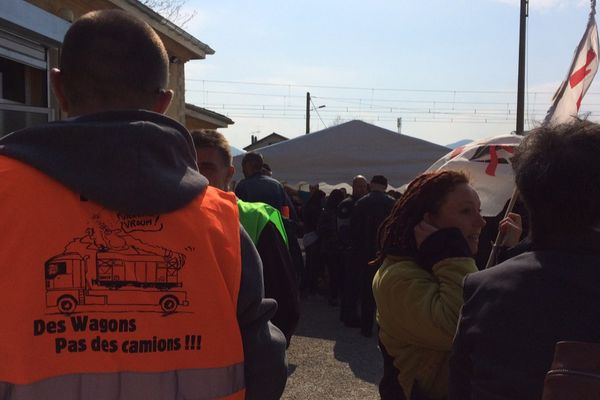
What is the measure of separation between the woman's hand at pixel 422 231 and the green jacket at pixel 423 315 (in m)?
0.09

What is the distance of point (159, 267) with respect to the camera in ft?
4.06

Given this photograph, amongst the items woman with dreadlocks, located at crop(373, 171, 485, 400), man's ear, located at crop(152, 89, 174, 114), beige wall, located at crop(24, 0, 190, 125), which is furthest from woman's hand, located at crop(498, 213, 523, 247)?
beige wall, located at crop(24, 0, 190, 125)

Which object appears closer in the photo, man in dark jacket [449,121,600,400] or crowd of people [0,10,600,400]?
crowd of people [0,10,600,400]

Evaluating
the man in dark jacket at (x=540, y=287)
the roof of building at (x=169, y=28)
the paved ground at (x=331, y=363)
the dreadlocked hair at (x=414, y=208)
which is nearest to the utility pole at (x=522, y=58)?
the roof of building at (x=169, y=28)

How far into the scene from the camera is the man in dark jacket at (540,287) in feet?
4.46

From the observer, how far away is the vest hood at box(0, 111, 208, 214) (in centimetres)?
120

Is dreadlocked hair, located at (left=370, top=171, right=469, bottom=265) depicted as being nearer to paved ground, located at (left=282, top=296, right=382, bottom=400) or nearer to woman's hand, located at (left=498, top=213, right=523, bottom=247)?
woman's hand, located at (left=498, top=213, right=523, bottom=247)

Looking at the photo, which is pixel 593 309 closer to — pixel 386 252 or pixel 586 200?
pixel 586 200

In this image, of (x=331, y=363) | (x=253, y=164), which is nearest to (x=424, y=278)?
(x=253, y=164)

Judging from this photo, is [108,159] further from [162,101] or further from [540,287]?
[540,287]

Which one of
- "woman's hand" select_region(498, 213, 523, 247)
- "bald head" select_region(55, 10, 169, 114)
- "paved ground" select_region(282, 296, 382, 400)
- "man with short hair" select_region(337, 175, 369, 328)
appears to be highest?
"bald head" select_region(55, 10, 169, 114)

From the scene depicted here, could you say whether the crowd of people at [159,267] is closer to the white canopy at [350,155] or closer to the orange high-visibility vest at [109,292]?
the orange high-visibility vest at [109,292]

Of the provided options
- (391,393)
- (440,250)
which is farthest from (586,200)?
(391,393)

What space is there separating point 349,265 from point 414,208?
5407 millimetres
